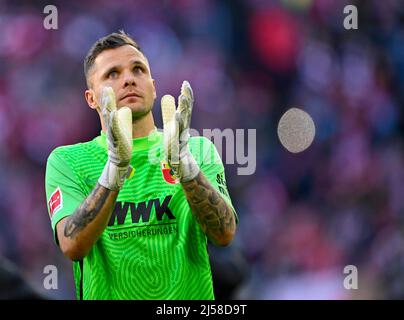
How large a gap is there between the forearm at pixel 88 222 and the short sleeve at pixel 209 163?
47 cm

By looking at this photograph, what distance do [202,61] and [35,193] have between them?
5.46 ft

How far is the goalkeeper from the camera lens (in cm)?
276

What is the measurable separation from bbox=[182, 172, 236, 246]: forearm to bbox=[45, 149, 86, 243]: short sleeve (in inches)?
20.3

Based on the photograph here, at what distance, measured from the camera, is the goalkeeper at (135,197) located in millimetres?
2764

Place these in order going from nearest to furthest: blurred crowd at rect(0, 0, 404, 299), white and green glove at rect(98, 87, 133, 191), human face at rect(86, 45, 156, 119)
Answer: white and green glove at rect(98, 87, 133, 191) → human face at rect(86, 45, 156, 119) → blurred crowd at rect(0, 0, 404, 299)

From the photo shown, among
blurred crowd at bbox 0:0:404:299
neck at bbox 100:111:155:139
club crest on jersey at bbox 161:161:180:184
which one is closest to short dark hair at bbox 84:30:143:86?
neck at bbox 100:111:155:139

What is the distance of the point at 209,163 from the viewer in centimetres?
316

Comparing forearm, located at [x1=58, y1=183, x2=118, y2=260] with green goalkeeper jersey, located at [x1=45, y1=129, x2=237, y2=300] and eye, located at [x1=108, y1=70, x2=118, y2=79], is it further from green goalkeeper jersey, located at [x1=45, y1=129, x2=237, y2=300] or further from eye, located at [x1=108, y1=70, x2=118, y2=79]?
eye, located at [x1=108, y1=70, x2=118, y2=79]

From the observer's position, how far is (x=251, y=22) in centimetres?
602

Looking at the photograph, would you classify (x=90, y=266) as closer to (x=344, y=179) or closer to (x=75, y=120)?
(x=75, y=120)

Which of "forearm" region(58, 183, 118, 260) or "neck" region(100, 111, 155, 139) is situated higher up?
"neck" region(100, 111, 155, 139)

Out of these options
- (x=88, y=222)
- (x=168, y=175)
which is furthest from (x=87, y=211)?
(x=168, y=175)
